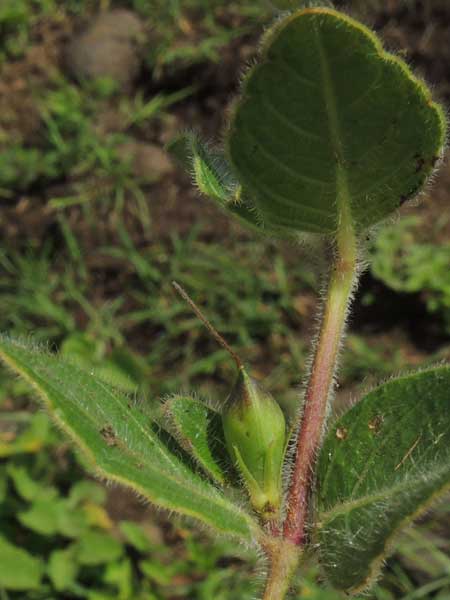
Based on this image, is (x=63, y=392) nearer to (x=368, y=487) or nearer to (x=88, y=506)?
(x=368, y=487)

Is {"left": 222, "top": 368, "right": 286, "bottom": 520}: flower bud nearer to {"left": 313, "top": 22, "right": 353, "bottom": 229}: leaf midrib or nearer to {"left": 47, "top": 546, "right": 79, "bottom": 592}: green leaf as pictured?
{"left": 313, "top": 22, "right": 353, "bottom": 229}: leaf midrib

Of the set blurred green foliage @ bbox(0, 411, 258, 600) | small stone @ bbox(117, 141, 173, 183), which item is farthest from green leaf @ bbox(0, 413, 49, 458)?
small stone @ bbox(117, 141, 173, 183)

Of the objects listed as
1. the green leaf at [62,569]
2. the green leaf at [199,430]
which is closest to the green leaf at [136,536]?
the green leaf at [62,569]

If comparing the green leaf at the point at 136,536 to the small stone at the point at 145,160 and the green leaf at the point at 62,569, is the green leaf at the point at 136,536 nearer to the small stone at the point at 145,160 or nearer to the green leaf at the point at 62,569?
the green leaf at the point at 62,569

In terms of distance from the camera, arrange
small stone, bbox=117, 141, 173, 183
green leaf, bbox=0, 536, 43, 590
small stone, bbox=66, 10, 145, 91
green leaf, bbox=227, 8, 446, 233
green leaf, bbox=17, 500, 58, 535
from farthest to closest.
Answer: small stone, bbox=66, 10, 145, 91
small stone, bbox=117, 141, 173, 183
green leaf, bbox=17, 500, 58, 535
green leaf, bbox=0, 536, 43, 590
green leaf, bbox=227, 8, 446, 233

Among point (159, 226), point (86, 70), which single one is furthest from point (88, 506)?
point (86, 70)

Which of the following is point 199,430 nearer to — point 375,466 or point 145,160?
point 375,466
